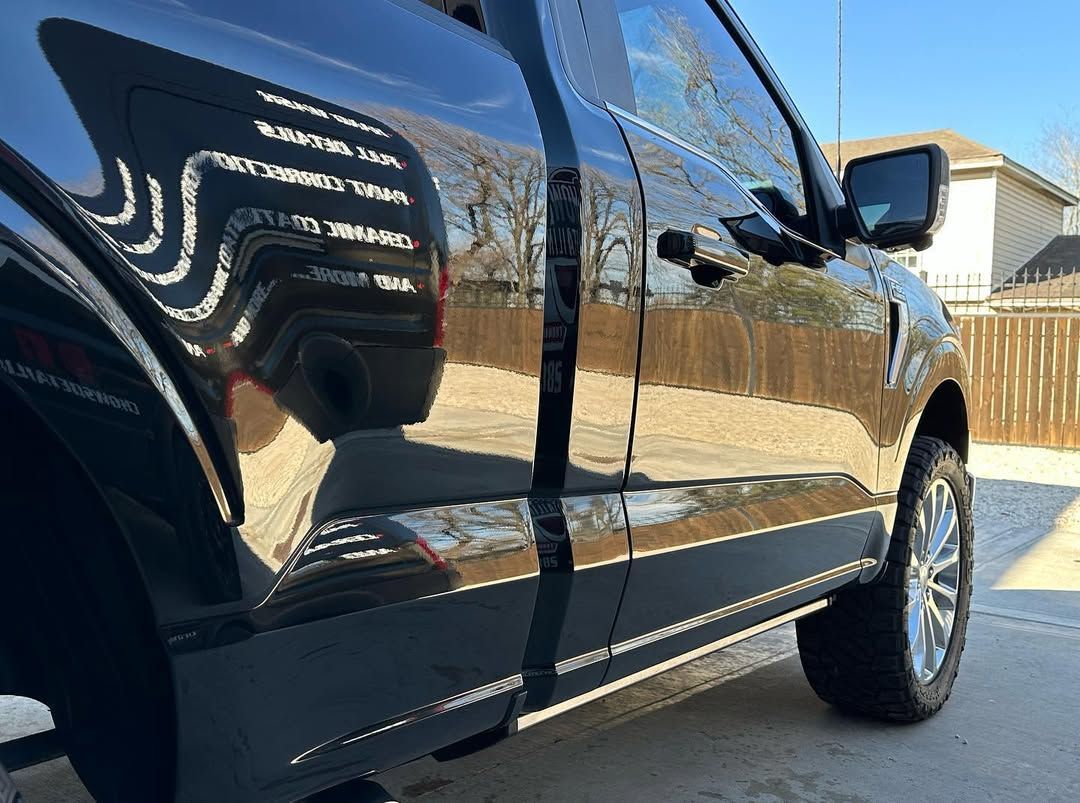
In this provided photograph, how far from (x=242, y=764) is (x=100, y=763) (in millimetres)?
280

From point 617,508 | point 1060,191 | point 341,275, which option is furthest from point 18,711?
point 1060,191

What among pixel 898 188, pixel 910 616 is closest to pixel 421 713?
pixel 898 188

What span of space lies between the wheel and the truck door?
329 mm

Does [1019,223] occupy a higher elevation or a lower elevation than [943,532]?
higher

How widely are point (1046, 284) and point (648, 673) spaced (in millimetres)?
23131

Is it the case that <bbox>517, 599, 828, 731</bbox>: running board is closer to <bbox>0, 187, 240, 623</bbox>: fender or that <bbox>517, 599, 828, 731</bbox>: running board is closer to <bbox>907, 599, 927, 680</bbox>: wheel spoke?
<bbox>907, 599, 927, 680</bbox>: wheel spoke

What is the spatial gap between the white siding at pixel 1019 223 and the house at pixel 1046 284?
0.80 feet

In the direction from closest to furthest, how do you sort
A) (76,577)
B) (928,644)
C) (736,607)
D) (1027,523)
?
1. (76,577)
2. (736,607)
3. (928,644)
4. (1027,523)

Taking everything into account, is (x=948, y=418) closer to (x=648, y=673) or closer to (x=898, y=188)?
(x=898, y=188)

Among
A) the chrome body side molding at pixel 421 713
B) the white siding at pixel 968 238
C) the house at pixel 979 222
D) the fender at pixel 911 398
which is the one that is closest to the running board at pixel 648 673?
the chrome body side molding at pixel 421 713

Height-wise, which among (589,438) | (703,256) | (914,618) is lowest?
(914,618)

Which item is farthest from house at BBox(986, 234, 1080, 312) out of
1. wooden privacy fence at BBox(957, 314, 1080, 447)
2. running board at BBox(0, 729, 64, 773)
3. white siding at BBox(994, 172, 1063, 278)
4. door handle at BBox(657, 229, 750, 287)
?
running board at BBox(0, 729, 64, 773)

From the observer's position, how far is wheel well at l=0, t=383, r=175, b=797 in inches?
40.9

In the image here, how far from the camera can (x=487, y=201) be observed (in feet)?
4.70
